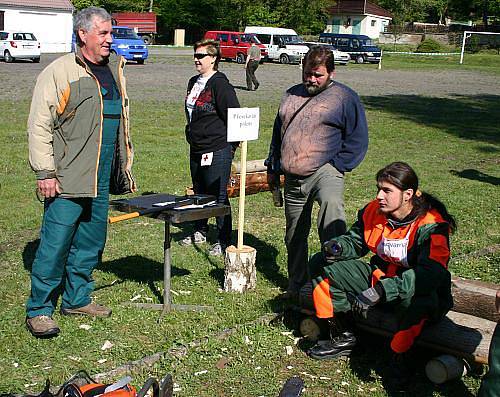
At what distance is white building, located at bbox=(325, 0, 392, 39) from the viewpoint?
7788cm

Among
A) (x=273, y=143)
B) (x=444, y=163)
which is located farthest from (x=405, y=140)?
(x=273, y=143)

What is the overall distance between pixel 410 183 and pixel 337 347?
46.1 inches

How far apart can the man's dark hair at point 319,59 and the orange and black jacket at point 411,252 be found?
1.15 metres

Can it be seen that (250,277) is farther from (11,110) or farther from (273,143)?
(11,110)

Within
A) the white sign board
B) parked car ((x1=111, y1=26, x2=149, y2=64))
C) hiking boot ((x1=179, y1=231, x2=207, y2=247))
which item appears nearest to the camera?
the white sign board

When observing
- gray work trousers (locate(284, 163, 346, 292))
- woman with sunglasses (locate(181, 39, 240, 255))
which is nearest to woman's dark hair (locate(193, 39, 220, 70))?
woman with sunglasses (locate(181, 39, 240, 255))

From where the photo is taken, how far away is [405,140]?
1527cm

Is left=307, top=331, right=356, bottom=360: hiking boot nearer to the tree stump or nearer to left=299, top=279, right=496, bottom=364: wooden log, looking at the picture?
left=299, top=279, right=496, bottom=364: wooden log

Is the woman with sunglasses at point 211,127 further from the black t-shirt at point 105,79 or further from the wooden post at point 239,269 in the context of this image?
the black t-shirt at point 105,79

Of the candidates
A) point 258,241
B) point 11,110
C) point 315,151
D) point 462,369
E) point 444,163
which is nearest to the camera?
point 462,369

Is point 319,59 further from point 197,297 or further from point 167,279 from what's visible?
point 197,297

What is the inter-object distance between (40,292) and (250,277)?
1.73m

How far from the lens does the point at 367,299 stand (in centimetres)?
447

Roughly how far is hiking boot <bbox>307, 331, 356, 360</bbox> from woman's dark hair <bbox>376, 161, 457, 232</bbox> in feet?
3.07
